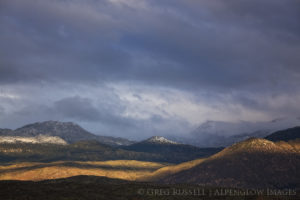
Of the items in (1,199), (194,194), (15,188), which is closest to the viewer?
(1,199)

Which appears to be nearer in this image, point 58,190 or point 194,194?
point 58,190

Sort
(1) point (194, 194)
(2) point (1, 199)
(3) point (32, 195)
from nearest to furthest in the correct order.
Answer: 1. (2) point (1, 199)
2. (3) point (32, 195)
3. (1) point (194, 194)

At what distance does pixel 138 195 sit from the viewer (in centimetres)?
15825

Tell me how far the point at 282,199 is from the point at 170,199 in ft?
164

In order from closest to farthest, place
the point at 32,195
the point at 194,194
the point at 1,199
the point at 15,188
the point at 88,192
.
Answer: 1. the point at 1,199
2. the point at 32,195
3. the point at 15,188
4. the point at 88,192
5. the point at 194,194

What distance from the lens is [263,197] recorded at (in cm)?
14450

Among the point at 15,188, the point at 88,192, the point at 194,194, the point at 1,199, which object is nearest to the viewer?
the point at 1,199

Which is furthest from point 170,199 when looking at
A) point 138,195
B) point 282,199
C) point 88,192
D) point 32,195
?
point 32,195

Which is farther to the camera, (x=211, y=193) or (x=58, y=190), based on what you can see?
(x=211, y=193)

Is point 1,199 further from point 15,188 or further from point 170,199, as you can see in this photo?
point 170,199

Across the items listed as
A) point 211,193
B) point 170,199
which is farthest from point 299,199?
point 170,199

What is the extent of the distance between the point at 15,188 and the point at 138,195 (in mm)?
55469

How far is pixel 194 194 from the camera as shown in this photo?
167 m

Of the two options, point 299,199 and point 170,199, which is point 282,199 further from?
point 170,199
